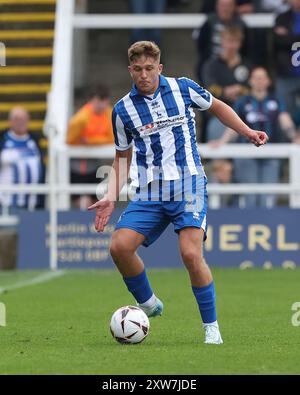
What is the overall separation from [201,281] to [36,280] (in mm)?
6732

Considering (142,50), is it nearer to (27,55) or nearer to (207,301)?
(207,301)

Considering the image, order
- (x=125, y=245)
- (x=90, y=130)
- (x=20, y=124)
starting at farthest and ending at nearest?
(x=20, y=124), (x=90, y=130), (x=125, y=245)

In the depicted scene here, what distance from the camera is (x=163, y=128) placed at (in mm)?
9352

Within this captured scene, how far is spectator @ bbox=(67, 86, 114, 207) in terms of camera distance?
1783 cm

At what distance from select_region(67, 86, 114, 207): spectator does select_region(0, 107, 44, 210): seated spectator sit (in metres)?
0.57

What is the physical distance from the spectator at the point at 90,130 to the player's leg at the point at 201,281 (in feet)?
28.7

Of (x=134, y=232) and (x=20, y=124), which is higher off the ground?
(x=20, y=124)

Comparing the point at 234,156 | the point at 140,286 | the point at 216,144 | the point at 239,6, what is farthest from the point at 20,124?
the point at 140,286

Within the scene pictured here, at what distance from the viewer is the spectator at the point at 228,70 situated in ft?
62.2

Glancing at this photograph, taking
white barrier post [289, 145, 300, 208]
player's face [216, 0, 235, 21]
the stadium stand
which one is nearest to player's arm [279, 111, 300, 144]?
white barrier post [289, 145, 300, 208]

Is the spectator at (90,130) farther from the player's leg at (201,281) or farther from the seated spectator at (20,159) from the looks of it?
the player's leg at (201,281)

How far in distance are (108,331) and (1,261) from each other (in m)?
7.37

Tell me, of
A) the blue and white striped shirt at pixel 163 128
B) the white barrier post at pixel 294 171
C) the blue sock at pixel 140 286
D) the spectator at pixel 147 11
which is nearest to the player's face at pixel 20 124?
the spectator at pixel 147 11

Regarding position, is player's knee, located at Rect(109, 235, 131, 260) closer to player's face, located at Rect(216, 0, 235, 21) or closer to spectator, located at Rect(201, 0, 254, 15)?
player's face, located at Rect(216, 0, 235, 21)
